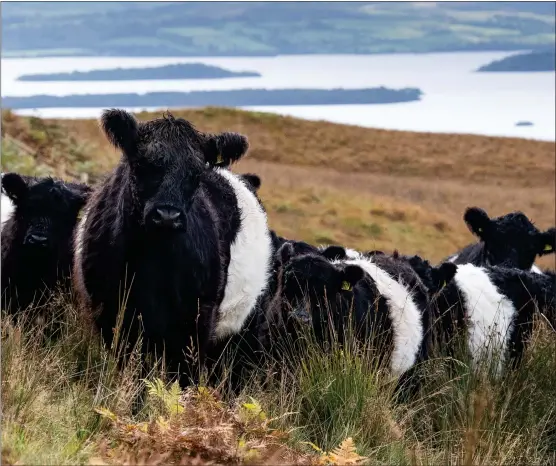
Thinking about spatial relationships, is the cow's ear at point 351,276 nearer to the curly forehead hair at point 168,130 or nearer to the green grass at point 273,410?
the green grass at point 273,410

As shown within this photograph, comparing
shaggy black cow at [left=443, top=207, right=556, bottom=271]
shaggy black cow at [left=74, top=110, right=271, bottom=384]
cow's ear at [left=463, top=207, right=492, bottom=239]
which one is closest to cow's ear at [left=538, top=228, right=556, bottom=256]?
shaggy black cow at [left=443, top=207, right=556, bottom=271]

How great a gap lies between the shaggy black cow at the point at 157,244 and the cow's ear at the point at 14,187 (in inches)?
67.8

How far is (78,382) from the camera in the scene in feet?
24.7

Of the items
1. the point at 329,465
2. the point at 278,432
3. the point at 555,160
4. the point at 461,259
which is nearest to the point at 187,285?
the point at 278,432

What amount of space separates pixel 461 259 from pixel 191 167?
771 centimetres

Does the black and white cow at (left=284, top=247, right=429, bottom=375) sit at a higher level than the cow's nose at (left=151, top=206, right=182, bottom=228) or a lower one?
lower

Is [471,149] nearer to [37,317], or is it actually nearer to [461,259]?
[461,259]

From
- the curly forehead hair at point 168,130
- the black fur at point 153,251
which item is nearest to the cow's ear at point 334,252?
the black fur at point 153,251

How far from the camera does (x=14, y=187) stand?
31.5 ft

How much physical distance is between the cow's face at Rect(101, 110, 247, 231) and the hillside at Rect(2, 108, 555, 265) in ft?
35.4

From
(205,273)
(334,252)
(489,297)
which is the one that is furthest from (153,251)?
(489,297)

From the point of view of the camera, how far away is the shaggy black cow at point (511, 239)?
1350cm

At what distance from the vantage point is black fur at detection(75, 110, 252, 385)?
24.2 feet

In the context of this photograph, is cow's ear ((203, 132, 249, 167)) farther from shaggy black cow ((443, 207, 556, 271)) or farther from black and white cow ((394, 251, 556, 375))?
shaggy black cow ((443, 207, 556, 271))
